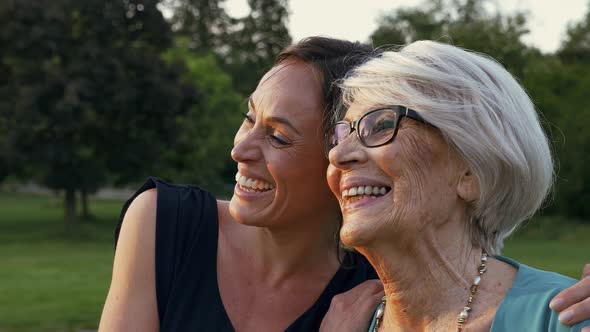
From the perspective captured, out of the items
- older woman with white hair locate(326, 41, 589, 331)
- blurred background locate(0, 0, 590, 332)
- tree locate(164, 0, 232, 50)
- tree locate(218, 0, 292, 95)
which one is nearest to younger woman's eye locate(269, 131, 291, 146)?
older woman with white hair locate(326, 41, 589, 331)

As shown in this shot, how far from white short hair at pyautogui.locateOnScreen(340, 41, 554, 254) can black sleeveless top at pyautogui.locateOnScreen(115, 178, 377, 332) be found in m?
1.00

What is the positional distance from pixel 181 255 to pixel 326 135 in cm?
74

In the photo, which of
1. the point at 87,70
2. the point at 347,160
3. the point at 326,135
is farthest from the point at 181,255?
the point at 87,70

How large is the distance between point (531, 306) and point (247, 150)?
1240 mm

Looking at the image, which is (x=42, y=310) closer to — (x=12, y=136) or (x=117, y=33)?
(x=12, y=136)

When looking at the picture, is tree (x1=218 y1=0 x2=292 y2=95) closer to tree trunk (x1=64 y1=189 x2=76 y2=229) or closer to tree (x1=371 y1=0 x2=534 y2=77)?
tree (x1=371 y1=0 x2=534 y2=77)

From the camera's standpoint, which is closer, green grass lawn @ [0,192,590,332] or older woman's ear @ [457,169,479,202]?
older woman's ear @ [457,169,479,202]

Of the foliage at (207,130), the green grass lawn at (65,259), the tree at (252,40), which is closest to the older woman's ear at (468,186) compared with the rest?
the green grass lawn at (65,259)

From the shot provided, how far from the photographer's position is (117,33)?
118ft

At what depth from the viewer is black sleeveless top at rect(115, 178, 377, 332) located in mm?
3309

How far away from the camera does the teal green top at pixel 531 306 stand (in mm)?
2379

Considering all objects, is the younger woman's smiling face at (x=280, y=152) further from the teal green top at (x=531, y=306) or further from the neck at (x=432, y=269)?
the teal green top at (x=531, y=306)

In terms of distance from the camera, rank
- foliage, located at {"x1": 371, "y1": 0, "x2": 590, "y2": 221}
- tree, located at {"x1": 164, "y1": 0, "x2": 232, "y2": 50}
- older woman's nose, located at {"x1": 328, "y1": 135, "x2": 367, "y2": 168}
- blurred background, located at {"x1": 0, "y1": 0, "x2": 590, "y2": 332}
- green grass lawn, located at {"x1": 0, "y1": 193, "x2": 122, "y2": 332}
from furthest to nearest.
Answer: tree, located at {"x1": 164, "y1": 0, "x2": 232, "y2": 50}, foliage, located at {"x1": 371, "y1": 0, "x2": 590, "y2": 221}, blurred background, located at {"x1": 0, "y1": 0, "x2": 590, "y2": 332}, green grass lawn, located at {"x1": 0, "y1": 193, "x2": 122, "y2": 332}, older woman's nose, located at {"x1": 328, "y1": 135, "x2": 367, "y2": 168}

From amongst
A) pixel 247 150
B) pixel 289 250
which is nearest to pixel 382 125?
pixel 247 150
